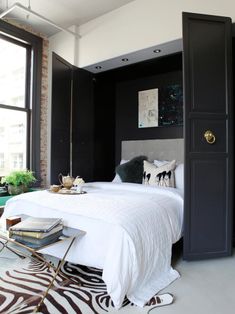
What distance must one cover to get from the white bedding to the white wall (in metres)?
2.11

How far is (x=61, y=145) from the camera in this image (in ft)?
12.8

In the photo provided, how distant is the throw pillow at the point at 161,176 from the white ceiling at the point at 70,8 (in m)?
2.40

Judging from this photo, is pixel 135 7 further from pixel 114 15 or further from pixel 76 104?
pixel 76 104

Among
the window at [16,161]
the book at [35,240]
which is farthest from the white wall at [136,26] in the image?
the book at [35,240]

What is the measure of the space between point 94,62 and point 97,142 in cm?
137

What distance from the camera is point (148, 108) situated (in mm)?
4320

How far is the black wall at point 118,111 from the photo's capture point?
14.0 ft

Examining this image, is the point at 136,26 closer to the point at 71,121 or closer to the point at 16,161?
the point at 71,121

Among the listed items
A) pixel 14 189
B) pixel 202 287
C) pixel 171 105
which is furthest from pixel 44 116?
pixel 202 287

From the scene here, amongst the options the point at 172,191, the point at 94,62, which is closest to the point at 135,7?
the point at 94,62

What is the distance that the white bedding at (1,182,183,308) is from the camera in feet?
6.20

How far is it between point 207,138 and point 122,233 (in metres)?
1.47

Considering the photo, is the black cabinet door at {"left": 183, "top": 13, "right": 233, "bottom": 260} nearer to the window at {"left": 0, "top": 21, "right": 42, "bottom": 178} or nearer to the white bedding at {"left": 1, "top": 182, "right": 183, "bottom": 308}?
the white bedding at {"left": 1, "top": 182, "right": 183, "bottom": 308}

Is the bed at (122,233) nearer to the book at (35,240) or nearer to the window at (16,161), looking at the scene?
the book at (35,240)
